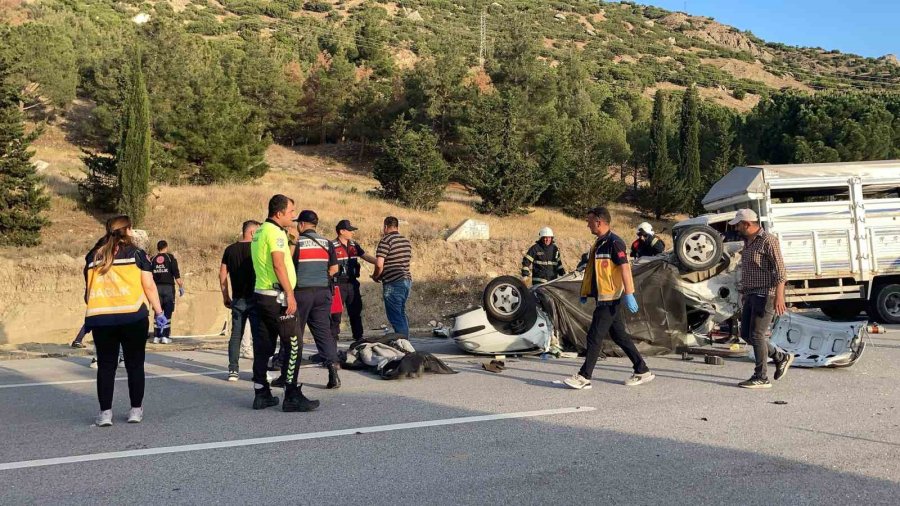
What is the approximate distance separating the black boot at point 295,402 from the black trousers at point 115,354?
3.87 ft

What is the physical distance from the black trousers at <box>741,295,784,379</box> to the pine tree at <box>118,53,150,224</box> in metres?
21.7

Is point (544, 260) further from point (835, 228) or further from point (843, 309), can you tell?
point (843, 309)

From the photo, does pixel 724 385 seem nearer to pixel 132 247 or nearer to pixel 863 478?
pixel 863 478

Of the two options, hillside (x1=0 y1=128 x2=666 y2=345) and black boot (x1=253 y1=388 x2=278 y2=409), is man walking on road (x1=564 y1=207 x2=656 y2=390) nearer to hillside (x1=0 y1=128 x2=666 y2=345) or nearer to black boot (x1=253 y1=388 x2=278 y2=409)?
black boot (x1=253 y1=388 x2=278 y2=409)

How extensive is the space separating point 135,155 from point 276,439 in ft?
76.4

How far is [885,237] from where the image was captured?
1295cm

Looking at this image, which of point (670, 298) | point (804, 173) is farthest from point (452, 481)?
point (804, 173)

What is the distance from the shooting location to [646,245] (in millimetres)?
11016

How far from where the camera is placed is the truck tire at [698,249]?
9352 millimetres

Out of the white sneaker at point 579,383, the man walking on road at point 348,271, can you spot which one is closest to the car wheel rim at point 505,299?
the man walking on road at point 348,271

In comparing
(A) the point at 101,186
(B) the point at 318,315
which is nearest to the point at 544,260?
(B) the point at 318,315

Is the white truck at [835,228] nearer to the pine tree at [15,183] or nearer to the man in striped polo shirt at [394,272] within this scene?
the man in striped polo shirt at [394,272]

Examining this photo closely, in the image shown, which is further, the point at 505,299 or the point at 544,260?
the point at 544,260

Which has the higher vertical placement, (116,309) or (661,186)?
(661,186)
